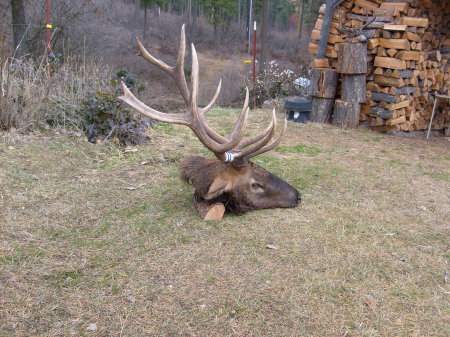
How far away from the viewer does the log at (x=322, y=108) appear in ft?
29.0

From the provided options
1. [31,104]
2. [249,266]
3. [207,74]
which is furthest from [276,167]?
[207,74]

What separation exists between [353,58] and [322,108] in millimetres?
1186

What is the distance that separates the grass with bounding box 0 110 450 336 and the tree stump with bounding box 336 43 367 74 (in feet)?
10.5

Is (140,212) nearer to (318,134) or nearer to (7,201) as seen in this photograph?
(7,201)

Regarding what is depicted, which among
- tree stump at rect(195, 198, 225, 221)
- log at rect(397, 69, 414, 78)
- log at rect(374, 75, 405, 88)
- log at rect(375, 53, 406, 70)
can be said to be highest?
log at rect(375, 53, 406, 70)

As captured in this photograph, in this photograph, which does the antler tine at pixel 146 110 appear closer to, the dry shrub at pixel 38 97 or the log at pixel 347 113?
the dry shrub at pixel 38 97

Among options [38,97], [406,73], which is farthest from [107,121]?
[406,73]

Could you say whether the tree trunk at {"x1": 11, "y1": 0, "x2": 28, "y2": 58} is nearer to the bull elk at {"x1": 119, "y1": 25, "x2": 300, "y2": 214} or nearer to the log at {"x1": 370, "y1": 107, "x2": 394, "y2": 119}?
the bull elk at {"x1": 119, "y1": 25, "x2": 300, "y2": 214}

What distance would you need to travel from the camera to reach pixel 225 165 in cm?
400

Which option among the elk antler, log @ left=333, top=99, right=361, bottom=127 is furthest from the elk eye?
log @ left=333, top=99, right=361, bottom=127

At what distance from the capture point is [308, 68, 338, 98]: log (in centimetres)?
866

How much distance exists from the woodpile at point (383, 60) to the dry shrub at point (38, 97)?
15.2ft

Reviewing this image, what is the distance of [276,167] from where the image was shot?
5.62 m

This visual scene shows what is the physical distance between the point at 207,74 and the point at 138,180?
63.2 feet
